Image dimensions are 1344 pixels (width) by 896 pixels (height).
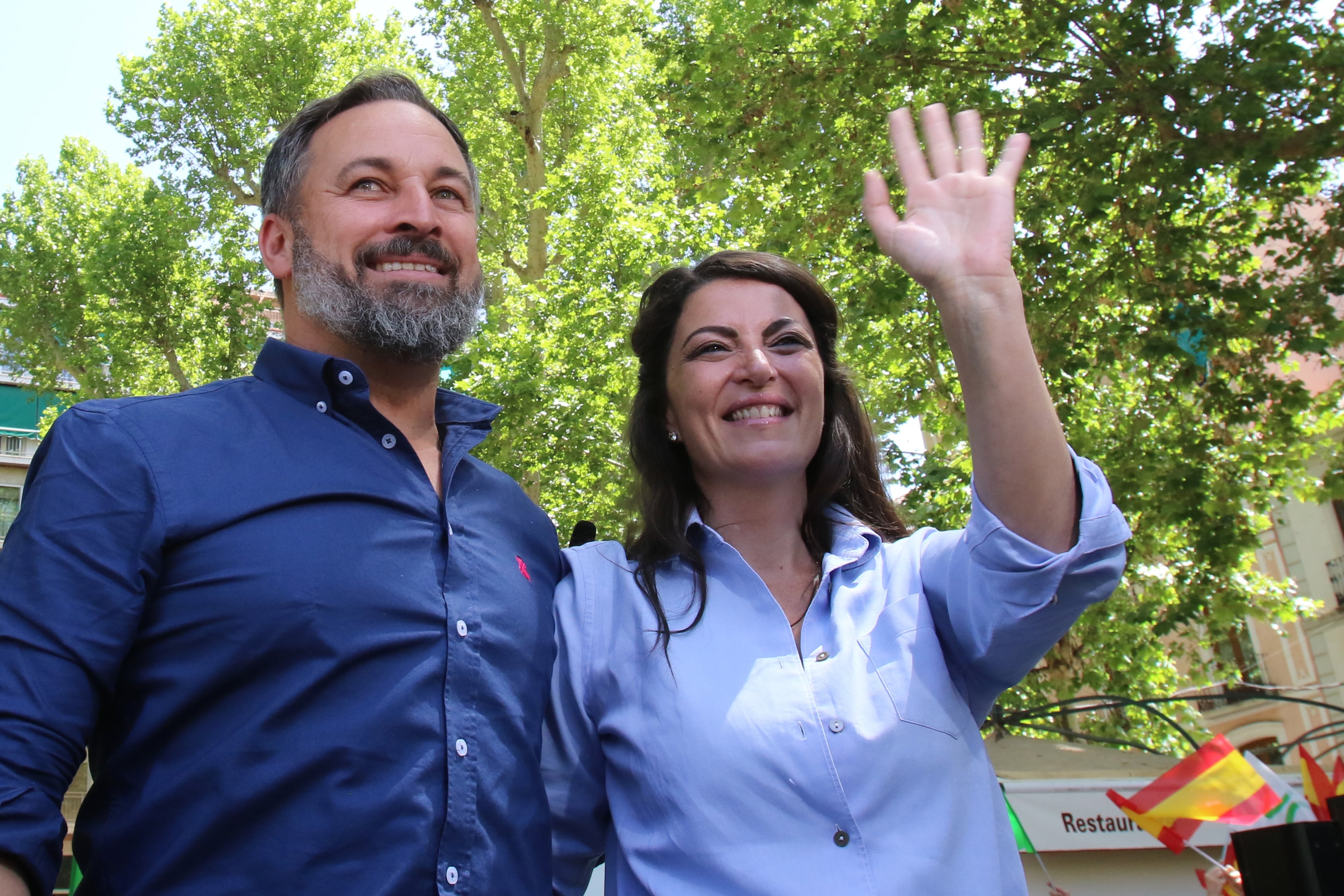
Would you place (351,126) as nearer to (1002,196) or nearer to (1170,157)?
(1002,196)

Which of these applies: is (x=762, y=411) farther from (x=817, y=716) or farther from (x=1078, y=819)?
(x=1078, y=819)

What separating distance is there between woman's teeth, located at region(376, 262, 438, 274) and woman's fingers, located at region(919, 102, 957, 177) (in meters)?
1.10

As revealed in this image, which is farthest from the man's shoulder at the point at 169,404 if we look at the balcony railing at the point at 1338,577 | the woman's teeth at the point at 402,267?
the balcony railing at the point at 1338,577

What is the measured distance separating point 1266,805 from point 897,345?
221 inches

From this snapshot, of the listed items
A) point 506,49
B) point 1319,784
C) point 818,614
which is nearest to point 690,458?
point 818,614

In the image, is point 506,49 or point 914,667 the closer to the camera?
point 914,667

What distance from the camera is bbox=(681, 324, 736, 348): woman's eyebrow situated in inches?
103

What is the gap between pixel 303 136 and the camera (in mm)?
2600

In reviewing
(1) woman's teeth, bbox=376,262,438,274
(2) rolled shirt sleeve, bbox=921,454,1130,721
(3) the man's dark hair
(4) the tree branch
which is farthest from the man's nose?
(4) the tree branch

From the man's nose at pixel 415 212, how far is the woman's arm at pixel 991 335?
1.03 m

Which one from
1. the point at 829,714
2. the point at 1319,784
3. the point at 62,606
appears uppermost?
the point at 62,606

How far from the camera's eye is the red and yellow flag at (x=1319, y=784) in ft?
24.5

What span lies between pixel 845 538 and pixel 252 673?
1276mm

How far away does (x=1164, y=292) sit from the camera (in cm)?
827
